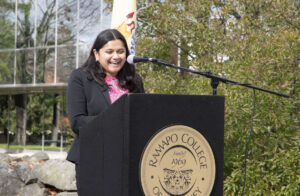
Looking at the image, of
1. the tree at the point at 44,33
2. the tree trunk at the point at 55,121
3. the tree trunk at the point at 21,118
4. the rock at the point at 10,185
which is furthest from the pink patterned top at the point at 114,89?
the tree trunk at the point at 21,118

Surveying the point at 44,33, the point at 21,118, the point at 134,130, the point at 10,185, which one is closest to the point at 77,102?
the point at 134,130

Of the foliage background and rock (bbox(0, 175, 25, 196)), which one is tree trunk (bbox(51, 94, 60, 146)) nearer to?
rock (bbox(0, 175, 25, 196))

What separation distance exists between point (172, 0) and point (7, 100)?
41.7 feet

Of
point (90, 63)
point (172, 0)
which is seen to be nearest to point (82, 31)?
point (172, 0)

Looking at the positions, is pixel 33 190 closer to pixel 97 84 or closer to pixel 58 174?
pixel 58 174

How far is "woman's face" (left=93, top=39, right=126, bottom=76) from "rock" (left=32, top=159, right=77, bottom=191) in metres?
5.11

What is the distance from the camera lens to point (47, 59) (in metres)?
15.2

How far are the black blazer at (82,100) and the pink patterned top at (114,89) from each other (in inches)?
1.6

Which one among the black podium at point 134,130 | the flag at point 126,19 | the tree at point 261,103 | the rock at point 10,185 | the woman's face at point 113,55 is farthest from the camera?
the rock at point 10,185

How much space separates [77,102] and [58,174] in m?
5.34

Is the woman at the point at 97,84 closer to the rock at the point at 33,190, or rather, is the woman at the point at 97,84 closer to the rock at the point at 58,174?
the rock at the point at 58,174

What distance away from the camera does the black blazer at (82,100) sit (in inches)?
96.7

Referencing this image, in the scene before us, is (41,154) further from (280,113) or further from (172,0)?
(280,113)

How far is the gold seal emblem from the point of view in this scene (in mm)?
1872
